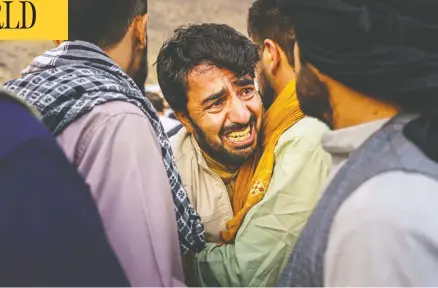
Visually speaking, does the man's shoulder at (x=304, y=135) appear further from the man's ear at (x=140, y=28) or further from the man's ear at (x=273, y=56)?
the man's ear at (x=140, y=28)

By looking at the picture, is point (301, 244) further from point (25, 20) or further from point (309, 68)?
point (25, 20)

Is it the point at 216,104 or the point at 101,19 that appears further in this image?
the point at 216,104

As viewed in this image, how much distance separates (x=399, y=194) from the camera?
1.12 meters

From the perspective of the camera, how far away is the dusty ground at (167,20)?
296cm

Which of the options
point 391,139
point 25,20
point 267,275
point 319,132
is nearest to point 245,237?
point 267,275

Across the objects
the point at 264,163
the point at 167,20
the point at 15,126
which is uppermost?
the point at 15,126

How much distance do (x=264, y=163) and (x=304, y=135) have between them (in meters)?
0.13

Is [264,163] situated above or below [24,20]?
below

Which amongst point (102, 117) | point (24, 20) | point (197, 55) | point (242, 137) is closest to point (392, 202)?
point (102, 117)

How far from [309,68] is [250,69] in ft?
1.84

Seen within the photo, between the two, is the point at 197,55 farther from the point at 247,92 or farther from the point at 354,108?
the point at 354,108

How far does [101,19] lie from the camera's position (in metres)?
1.50

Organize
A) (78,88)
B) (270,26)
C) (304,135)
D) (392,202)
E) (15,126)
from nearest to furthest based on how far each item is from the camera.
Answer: (15,126), (392,202), (78,88), (304,135), (270,26)

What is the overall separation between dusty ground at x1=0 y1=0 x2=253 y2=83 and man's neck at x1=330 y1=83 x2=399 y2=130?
4.15ft
